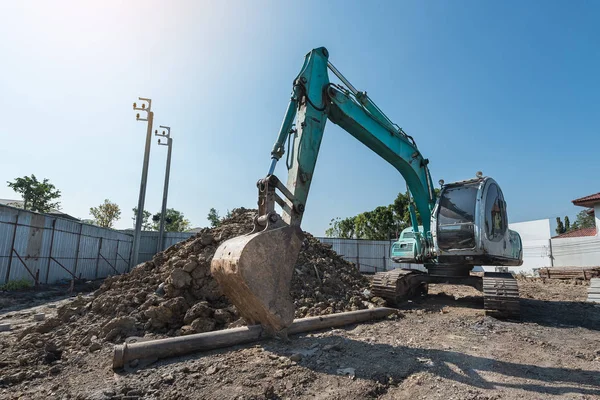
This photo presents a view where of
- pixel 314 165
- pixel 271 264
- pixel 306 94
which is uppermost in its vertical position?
pixel 306 94

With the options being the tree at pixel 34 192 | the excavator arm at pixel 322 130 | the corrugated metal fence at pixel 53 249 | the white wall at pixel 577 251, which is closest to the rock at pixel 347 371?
the excavator arm at pixel 322 130

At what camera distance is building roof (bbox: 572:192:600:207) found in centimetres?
2055

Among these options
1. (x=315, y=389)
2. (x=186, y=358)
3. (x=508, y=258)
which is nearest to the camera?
(x=315, y=389)

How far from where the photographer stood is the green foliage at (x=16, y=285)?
1140cm

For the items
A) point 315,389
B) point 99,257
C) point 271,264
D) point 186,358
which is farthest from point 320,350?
point 99,257

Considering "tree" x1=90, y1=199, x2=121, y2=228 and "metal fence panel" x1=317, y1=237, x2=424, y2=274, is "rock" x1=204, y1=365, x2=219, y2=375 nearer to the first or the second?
"metal fence panel" x1=317, y1=237, x2=424, y2=274

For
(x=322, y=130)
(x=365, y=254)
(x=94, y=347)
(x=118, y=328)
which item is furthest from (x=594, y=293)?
(x=365, y=254)

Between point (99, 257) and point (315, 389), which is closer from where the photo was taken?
point (315, 389)

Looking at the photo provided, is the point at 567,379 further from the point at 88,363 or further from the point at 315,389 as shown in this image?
the point at 88,363

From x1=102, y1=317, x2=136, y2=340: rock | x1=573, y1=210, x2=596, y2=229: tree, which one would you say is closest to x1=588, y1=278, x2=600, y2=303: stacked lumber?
x1=102, y1=317, x2=136, y2=340: rock

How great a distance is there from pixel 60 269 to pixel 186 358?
46.0 feet

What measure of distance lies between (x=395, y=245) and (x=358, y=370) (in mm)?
5565

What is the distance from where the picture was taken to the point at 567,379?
3484 mm

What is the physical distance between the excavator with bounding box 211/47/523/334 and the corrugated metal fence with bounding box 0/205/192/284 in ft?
40.0
